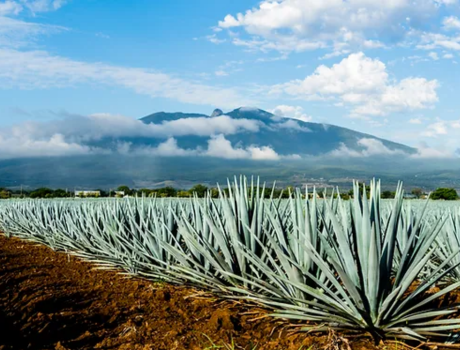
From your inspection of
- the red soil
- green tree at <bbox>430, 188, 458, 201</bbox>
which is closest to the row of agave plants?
the red soil

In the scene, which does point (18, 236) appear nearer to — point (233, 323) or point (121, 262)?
point (121, 262)

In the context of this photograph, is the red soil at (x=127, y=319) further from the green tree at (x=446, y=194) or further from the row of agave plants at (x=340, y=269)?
the green tree at (x=446, y=194)

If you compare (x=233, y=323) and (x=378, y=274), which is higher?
(x=378, y=274)

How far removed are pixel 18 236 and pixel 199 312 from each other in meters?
7.08

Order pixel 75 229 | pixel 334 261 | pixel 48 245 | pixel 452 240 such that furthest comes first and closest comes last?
pixel 48 245
pixel 75 229
pixel 452 240
pixel 334 261

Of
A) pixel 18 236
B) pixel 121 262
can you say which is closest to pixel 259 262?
pixel 121 262

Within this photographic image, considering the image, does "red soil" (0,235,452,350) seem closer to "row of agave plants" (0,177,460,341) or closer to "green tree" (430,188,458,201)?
"row of agave plants" (0,177,460,341)

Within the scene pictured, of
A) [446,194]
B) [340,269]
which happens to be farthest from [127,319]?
[446,194]

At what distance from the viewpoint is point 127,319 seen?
3178mm

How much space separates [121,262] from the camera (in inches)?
194

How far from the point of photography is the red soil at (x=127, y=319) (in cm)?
270

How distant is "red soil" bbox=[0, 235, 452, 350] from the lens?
270cm

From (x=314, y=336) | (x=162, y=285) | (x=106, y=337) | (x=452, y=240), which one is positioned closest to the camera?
(x=314, y=336)

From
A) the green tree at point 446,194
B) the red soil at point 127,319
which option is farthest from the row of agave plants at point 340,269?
the green tree at point 446,194
